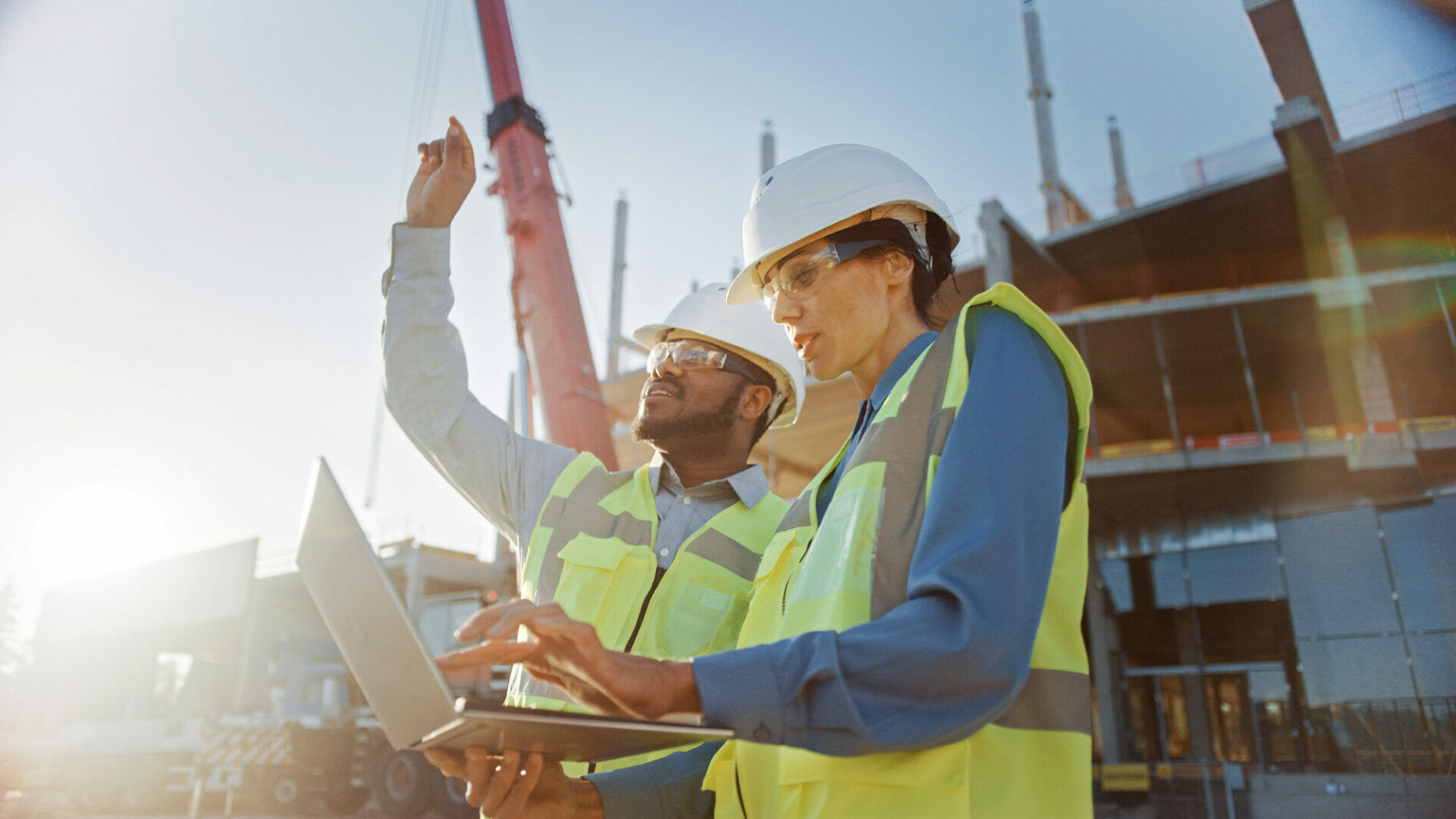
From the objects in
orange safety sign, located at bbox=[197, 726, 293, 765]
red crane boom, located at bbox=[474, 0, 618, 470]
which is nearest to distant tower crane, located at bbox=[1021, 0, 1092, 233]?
red crane boom, located at bbox=[474, 0, 618, 470]

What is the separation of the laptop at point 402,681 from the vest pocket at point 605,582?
89 centimetres

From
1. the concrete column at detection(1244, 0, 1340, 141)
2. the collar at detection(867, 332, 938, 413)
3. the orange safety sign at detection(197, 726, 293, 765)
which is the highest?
the concrete column at detection(1244, 0, 1340, 141)

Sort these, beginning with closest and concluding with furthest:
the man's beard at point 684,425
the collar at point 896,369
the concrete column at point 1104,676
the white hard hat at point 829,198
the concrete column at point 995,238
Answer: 1. the collar at point 896,369
2. the white hard hat at point 829,198
3. the man's beard at point 684,425
4. the concrete column at point 1104,676
5. the concrete column at point 995,238

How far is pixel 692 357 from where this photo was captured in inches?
125

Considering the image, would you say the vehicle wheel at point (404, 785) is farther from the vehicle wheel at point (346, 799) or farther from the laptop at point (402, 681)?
the laptop at point (402, 681)

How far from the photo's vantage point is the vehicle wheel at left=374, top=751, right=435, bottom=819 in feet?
39.5

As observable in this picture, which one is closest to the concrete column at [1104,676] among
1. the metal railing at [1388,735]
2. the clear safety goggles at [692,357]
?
the metal railing at [1388,735]

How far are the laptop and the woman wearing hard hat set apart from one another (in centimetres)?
6

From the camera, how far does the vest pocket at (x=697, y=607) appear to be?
7.18 ft

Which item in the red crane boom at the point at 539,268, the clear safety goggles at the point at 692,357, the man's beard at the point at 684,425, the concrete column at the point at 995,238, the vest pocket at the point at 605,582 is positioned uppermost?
the concrete column at the point at 995,238

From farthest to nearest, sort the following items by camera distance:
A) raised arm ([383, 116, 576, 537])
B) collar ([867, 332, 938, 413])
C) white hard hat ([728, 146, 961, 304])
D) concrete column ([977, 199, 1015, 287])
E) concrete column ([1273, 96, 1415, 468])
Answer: concrete column ([977, 199, 1015, 287])
concrete column ([1273, 96, 1415, 468])
raised arm ([383, 116, 576, 537])
white hard hat ([728, 146, 961, 304])
collar ([867, 332, 938, 413])

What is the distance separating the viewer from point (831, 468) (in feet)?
5.18

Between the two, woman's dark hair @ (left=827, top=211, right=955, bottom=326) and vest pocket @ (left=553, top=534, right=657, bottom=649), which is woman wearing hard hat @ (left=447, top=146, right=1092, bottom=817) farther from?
vest pocket @ (left=553, top=534, right=657, bottom=649)

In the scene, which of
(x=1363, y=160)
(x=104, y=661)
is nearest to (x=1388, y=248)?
(x=1363, y=160)
